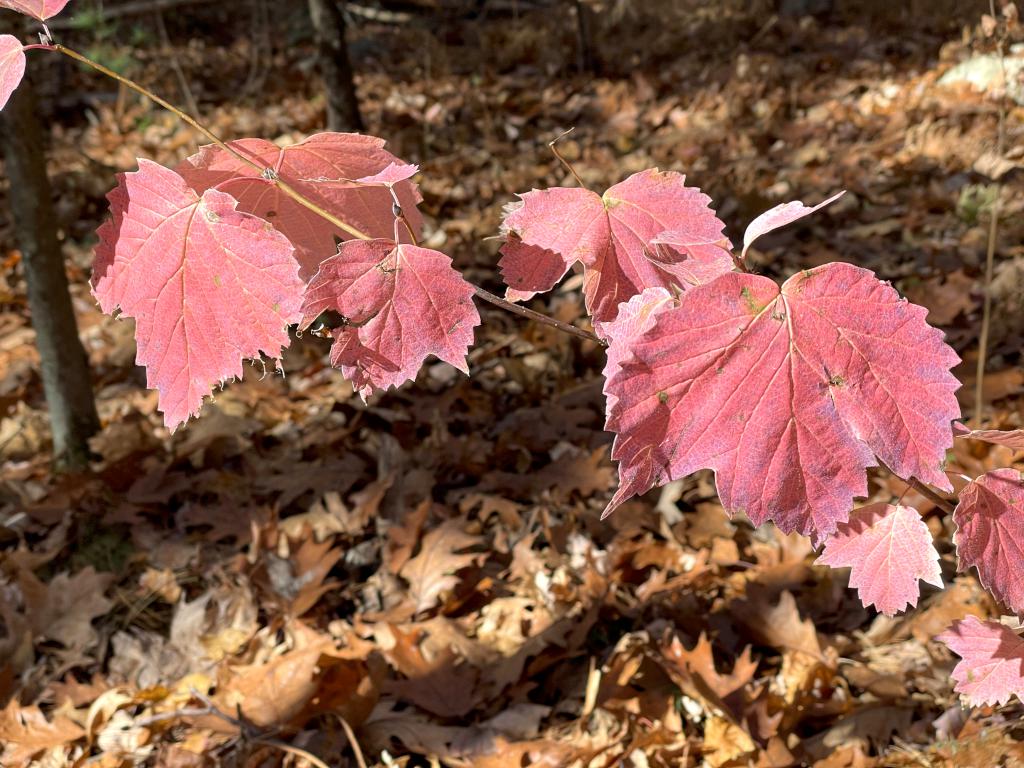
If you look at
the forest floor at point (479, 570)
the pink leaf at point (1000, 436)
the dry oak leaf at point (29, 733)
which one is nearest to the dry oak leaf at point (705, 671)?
the forest floor at point (479, 570)

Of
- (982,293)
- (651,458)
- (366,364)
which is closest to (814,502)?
(651,458)

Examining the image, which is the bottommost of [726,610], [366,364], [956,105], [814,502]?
[726,610]

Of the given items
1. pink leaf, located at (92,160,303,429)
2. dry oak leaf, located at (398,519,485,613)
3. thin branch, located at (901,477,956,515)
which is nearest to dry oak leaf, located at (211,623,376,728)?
dry oak leaf, located at (398,519,485,613)

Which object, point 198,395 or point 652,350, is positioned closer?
point 652,350

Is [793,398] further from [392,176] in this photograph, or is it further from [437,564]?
[437,564]

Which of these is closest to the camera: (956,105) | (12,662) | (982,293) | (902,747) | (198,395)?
(198,395)

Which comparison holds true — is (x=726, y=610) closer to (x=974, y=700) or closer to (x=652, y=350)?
(x=974, y=700)

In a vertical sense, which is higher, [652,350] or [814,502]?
[652,350]

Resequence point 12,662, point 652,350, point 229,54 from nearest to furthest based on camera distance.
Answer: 1. point 652,350
2. point 12,662
3. point 229,54
